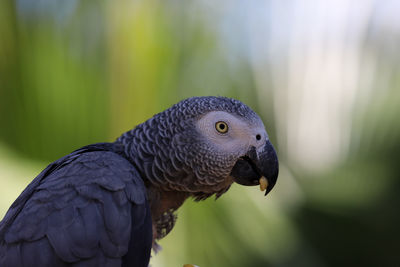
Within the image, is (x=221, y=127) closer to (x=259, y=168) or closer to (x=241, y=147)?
(x=241, y=147)

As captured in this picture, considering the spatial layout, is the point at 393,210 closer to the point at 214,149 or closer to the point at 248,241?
the point at 248,241

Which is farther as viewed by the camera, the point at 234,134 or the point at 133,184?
the point at 234,134

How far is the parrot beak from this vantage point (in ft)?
4.84

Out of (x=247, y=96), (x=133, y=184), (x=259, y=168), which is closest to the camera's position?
(x=133, y=184)

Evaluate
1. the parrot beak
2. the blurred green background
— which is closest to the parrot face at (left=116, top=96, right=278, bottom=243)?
the parrot beak

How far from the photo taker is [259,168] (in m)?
1.48

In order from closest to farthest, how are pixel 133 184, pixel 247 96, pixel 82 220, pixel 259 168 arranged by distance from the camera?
pixel 82 220 → pixel 133 184 → pixel 259 168 → pixel 247 96

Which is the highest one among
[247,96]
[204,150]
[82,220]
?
[204,150]

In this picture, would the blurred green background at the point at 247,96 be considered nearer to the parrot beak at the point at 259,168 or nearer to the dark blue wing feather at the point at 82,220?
the dark blue wing feather at the point at 82,220

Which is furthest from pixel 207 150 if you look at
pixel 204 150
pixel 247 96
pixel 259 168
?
pixel 247 96

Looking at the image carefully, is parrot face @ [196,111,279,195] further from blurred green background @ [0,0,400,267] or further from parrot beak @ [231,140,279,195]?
blurred green background @ [0,0,400,267]

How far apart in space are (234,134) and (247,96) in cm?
206

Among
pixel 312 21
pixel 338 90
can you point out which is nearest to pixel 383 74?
pixel 338 90

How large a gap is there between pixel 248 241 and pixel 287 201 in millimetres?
602
